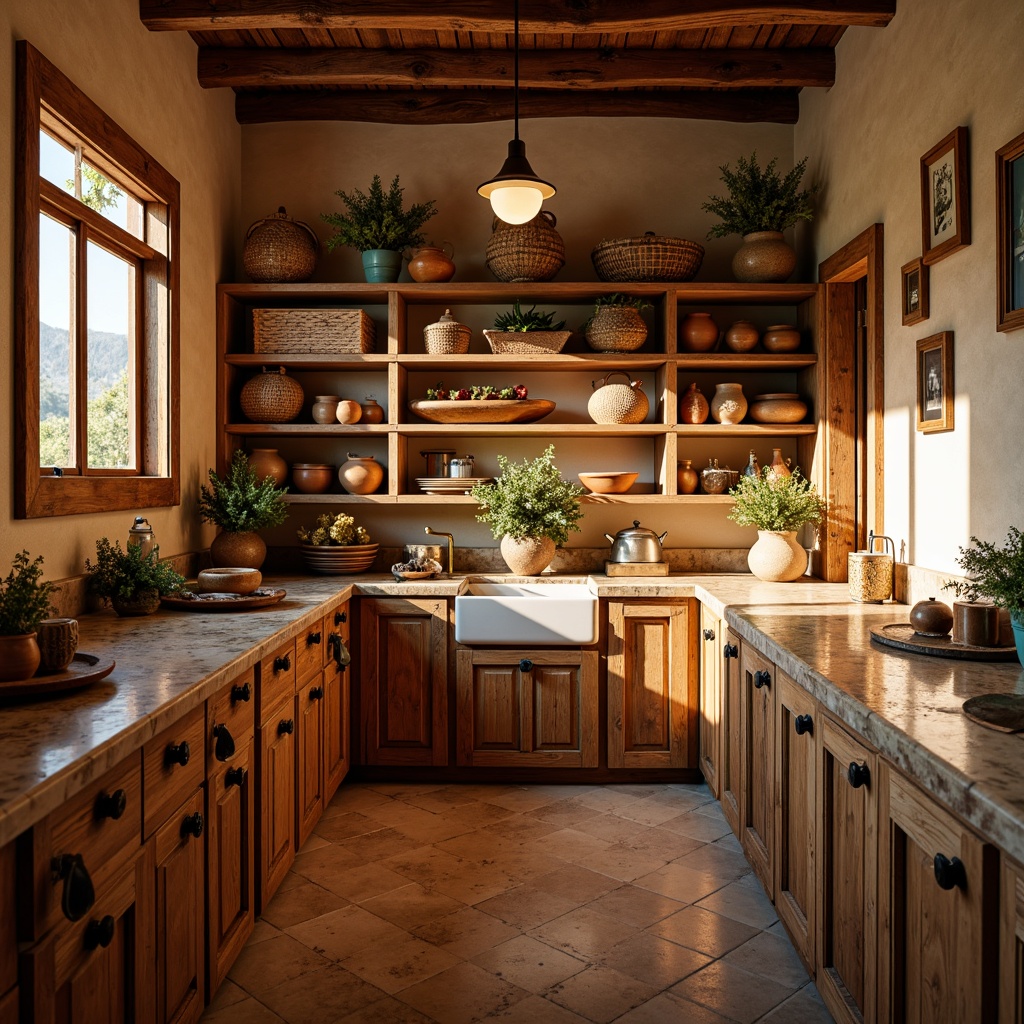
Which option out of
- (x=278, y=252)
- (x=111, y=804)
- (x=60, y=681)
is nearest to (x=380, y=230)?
(x=278, y=252)

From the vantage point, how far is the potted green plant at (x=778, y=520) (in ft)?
12.0

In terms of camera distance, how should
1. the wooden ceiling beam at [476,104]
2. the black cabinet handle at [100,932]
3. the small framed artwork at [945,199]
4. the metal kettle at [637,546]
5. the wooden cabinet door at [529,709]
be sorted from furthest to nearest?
the wooden ceiling beam at [476,104] → the metal kettle at [637,546] → the wooden cabinet door at [529,709] → the small framed artwork at [945,199] → the black cabinet handle at [100,932]

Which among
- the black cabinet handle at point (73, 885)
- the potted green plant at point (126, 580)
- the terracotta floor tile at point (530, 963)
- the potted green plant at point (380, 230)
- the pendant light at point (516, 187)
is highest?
the potted green plant at point (380, 230)

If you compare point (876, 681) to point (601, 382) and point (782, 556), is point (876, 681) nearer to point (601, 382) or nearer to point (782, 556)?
point (782, 556)

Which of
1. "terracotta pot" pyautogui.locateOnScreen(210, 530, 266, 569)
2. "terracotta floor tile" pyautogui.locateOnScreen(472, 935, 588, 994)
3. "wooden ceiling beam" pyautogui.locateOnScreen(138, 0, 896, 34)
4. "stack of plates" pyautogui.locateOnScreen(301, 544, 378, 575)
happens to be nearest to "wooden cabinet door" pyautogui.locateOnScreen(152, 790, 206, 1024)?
"terracotta floor tile" pyautogui.locateOnScreen(472, 935, 588, 994)

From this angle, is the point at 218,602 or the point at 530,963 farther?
the point at 218,602

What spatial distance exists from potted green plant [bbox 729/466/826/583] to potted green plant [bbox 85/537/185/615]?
2272 millimetres

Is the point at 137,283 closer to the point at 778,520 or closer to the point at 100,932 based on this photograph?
the point at 100,932

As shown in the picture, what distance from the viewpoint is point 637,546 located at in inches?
156

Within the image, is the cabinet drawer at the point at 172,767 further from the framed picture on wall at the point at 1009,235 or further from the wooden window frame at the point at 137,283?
the framed picture on wall at the point at 1009,235

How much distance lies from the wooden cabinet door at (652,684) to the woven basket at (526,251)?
4.87 feet

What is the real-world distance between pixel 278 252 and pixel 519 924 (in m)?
2.90

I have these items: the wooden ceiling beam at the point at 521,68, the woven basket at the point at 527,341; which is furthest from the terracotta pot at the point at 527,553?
the wooden ceiling beam at the point at 521,68

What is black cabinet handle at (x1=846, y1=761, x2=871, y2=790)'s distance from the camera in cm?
171
